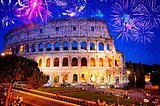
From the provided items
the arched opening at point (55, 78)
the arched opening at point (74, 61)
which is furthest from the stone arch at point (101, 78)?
the arched opening at point (55, 78)

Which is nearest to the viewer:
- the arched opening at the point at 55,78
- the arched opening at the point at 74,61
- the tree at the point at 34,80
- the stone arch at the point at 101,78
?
the tree at the point at 34,80

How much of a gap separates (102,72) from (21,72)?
2954 centimetres

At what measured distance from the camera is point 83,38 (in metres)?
50.4

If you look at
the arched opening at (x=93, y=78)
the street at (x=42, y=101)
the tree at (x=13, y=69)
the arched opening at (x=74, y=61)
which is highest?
the arched opening at (x=74, y=61)

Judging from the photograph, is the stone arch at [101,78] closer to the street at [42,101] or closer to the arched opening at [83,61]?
the arched opening at [83,61]

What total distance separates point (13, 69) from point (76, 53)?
88.9 ft

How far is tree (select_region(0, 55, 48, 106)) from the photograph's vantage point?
914 inches

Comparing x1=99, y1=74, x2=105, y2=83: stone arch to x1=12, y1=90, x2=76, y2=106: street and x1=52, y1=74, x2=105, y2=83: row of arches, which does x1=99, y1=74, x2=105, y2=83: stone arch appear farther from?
x1=12, y1=90, x2=76, y2=106: street

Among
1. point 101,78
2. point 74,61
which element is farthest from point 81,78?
point 101,78

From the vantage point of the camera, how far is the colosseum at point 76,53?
163ft

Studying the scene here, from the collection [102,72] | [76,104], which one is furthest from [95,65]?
[76,104]

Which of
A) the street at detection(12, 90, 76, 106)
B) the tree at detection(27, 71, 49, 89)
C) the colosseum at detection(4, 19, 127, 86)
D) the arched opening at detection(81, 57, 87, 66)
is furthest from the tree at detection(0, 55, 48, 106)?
the arched opening at detection(81, 57, 87, 66)

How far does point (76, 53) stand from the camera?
163ft

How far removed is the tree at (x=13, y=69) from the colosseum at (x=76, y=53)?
24.9 meters
